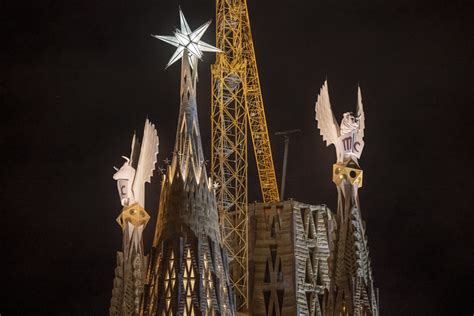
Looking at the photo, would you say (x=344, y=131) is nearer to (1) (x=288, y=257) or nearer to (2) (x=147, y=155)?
(1) (x=288, y=257)

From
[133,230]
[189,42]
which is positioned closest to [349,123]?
[189,42]

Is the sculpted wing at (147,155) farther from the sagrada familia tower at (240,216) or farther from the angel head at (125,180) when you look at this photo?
the angel head at (125,180)

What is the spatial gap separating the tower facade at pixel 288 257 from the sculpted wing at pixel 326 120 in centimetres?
736

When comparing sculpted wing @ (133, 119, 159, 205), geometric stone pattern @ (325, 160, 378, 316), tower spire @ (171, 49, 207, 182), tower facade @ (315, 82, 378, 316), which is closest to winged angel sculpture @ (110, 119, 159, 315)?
sculpted wing @ (133, 119, 159, 205)

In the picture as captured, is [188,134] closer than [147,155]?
Yes

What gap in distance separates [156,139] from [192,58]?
10.8 metres

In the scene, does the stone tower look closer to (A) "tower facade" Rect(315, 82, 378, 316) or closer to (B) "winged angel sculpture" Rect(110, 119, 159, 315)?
(B) "winged angel sculpture" Rect(110, 119, 159, 315)

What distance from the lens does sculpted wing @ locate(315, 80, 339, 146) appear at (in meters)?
106

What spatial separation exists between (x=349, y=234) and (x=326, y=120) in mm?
11705

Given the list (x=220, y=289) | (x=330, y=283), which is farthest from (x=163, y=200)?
(x=330, y=283)

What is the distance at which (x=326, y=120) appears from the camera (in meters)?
106

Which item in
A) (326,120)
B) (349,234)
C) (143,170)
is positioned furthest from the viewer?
(143,170)

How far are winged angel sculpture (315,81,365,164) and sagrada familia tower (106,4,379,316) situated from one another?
92 millimetres

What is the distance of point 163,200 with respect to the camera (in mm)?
96125
